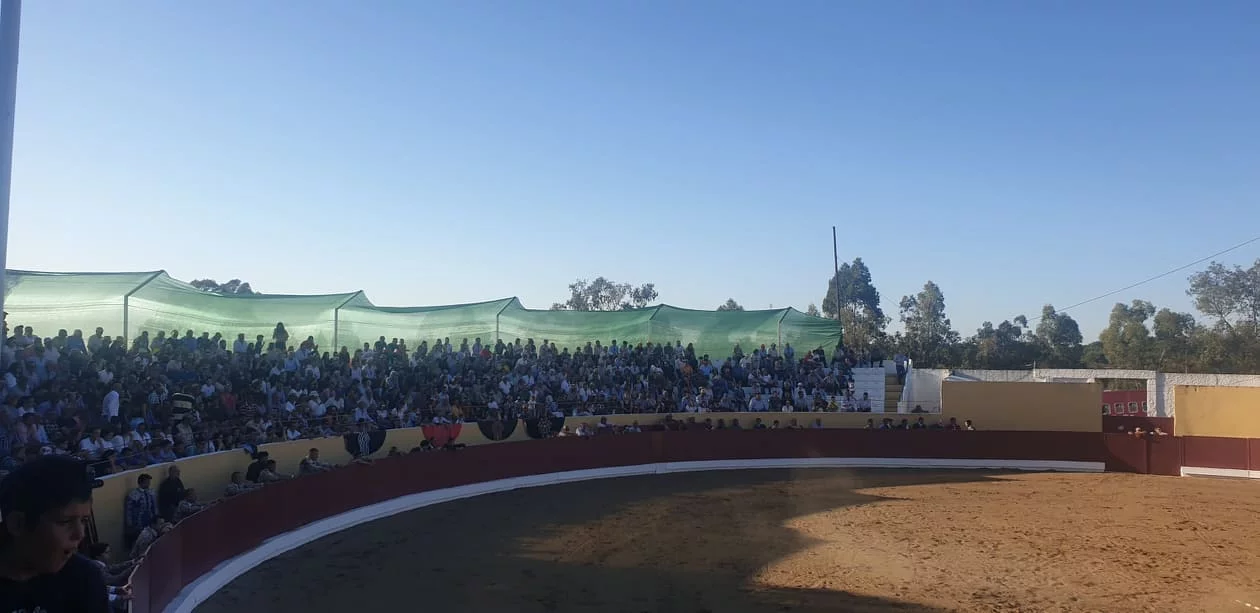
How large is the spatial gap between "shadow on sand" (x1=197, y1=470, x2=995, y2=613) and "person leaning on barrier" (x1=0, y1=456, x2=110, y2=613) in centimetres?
774

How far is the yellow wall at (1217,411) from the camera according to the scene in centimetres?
2703

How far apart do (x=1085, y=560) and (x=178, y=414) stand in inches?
584

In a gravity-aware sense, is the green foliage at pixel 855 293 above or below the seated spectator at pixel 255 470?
above

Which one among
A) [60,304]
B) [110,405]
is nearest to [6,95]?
[110,405]

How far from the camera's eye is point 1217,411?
27391mm

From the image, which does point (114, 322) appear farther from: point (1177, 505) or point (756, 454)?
point (1177, 505)

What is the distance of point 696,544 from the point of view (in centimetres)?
1360

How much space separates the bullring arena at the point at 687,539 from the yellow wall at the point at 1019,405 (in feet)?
15.2

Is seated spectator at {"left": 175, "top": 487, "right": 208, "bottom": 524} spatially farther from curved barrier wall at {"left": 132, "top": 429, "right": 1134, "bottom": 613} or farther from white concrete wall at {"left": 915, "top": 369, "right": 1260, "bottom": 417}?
white concrete wall at {"left": 915, "top": 369, "right": 1260, "bottom": 417}

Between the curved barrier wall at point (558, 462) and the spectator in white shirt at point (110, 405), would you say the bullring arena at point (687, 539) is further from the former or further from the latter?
the spectator in white shirt at point (110, 405)

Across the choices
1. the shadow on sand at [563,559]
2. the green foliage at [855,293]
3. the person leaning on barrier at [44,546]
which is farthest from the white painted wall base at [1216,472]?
the green foliage at [855,293]

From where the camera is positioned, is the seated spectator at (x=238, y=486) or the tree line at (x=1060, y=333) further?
the tree line at (x=1060, y=333)

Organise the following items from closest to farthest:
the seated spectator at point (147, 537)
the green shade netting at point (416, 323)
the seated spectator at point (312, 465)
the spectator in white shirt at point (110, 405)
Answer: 1. the seated spectator at point (147, 537)
2. the spectator in white shirt at point (110, 405)
3. the seated spectator at point (312, 465)
4. the green shade netting at point (416, 323)

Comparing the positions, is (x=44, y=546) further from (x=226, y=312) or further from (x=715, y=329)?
(x=715, y=329)
